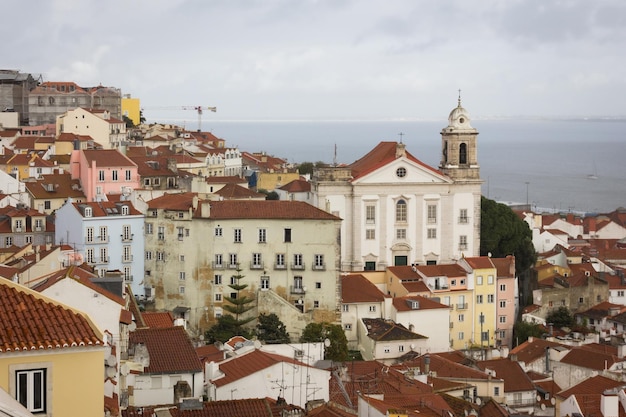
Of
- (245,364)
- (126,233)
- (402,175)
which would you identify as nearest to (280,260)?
A: (126,233)

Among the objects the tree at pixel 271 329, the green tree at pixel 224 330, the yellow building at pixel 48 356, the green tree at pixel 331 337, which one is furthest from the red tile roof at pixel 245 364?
the green tree at pixel 224 330

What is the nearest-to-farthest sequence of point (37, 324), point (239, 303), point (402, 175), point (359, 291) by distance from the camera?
1. point (37, 324)
2. point (239, 303)
3. point (359, 291)
4. point (402, 175)

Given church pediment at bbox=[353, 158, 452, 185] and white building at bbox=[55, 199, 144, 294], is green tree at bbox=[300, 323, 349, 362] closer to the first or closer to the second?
white building at bbox=[55, 199, 144, 294]

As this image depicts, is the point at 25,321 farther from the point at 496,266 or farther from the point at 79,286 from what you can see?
the point at 496,266

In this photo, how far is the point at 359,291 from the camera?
→ 141 feet

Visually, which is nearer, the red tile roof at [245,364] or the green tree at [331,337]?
the red tile roof at [245,364]

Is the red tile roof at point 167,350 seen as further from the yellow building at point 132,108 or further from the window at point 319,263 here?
the yellow building at point 132,108

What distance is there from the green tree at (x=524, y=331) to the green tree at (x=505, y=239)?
6542 millimetres

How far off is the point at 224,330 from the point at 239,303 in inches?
48.0

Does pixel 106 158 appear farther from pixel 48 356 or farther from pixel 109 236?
pixel 48 356

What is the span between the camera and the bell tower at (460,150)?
5297cm

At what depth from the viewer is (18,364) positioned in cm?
876

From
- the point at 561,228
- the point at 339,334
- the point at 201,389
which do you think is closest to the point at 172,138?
the point at 561,228

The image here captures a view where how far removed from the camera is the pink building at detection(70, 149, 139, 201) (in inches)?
1973
